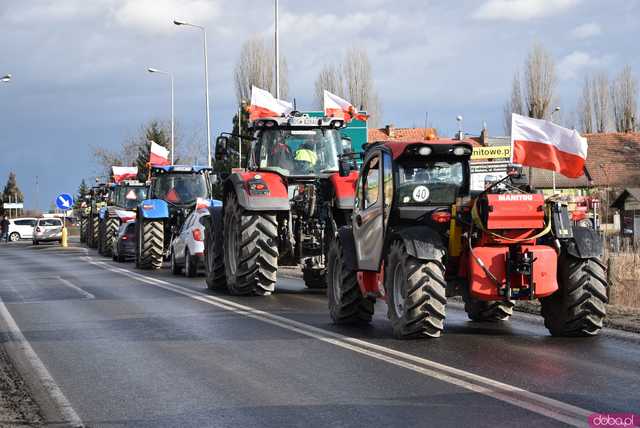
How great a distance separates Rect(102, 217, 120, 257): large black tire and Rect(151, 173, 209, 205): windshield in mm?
9025

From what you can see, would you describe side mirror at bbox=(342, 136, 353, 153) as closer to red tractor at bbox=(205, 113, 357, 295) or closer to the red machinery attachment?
red tractor at bbox=(205, 113, 357, 295)

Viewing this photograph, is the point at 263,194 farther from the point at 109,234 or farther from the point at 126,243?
the point at 109,234

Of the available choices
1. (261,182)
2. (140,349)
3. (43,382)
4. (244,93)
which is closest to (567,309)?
(140,349)

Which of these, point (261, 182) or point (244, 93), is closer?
point (261, 182)

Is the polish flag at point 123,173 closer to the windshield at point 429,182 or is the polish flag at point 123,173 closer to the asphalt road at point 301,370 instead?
the asphalt road at point 301,370

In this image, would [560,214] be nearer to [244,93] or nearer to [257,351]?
[257,351]

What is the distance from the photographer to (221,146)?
19.0 metres

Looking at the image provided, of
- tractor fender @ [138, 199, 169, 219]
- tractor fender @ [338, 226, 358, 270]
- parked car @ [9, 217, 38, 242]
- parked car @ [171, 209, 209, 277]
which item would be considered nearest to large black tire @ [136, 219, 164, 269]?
tractor fender @ [138, 199, 169, 219]

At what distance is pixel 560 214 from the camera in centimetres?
1220

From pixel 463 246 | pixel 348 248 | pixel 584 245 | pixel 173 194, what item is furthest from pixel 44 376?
pixel 173 194

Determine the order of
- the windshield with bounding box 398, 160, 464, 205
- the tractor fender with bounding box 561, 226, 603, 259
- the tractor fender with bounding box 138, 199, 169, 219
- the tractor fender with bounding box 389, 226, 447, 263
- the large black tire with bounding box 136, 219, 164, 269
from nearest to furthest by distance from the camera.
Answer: the tractor fender with bounding box 389, 226, 447, 263 < the tractor fender with bounding box 561, 226, 603, 259 < the windshield with bounding box 398, 160, 464, 205 < the large black tire with bounding box 136, 219, 164, 269 < the tractor fender with bounding box 138, 199, 169, 219

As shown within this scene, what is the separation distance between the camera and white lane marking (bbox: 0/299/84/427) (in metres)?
8.20

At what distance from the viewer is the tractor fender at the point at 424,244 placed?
467 inches

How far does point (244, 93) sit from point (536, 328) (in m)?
63.6
